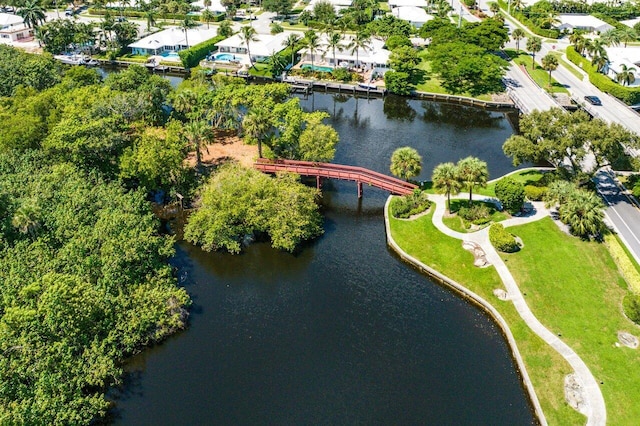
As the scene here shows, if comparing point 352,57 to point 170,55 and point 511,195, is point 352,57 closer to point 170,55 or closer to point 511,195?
point 170,55

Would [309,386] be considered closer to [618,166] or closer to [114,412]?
[114,412]

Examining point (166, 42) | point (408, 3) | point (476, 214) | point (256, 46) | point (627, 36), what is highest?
point (408, 3)

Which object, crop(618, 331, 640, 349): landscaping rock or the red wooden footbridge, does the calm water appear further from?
crop(618, 331, 640, 349): landscaping rock

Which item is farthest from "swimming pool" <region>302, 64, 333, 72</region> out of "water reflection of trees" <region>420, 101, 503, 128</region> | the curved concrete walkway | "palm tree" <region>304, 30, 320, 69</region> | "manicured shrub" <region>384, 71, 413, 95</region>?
the curved concrete walkway

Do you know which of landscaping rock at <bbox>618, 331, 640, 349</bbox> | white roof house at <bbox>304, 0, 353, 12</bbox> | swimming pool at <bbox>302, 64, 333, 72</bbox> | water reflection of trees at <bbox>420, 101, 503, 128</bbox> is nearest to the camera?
landscaping rock at <bbox>618, 331, 640, 349</bbox>

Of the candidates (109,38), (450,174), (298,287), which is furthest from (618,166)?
(109,38)

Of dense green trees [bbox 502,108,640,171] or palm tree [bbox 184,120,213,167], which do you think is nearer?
dense green trees [bbox 502,108,640,171]

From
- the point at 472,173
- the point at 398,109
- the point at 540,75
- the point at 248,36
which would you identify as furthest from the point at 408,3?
the point at 472,173
